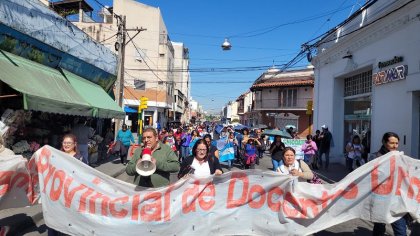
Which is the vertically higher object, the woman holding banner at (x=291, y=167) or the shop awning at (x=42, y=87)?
the shop awning at (x=42, y=87)

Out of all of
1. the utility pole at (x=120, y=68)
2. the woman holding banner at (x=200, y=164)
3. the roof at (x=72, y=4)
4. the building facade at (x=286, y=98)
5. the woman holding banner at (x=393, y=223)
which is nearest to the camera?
the woman holding banner at (x=393, y=223)

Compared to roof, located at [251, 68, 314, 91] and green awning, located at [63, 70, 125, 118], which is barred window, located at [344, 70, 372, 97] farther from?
roof, located at [251, 68, 314, 91]

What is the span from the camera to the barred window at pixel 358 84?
1592 cm

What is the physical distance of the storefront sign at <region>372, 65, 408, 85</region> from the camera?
12031mm

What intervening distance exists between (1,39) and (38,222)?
5.07 meters

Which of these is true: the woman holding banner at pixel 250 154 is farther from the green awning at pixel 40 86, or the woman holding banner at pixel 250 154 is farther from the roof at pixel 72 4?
the roof at pixel 72 4

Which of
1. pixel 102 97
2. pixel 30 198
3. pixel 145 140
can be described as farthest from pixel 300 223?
pixel 102 97

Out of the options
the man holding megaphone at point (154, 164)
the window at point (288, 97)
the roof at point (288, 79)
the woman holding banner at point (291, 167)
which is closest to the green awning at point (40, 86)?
the man holding megaphone at point (154, 164)

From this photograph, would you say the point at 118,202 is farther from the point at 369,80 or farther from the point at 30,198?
the point at 369,80

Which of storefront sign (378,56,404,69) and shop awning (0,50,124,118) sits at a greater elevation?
storefront sign (378,56,404,69)

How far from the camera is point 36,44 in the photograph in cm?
1104

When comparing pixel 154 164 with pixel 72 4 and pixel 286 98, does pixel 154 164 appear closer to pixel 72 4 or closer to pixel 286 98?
pixel 72 4

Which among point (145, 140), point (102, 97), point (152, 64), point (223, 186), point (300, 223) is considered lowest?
point (300, 223)

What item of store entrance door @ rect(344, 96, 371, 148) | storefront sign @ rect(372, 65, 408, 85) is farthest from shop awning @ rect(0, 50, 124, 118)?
store entrance door @ rect(344, 96, 371, 148)
